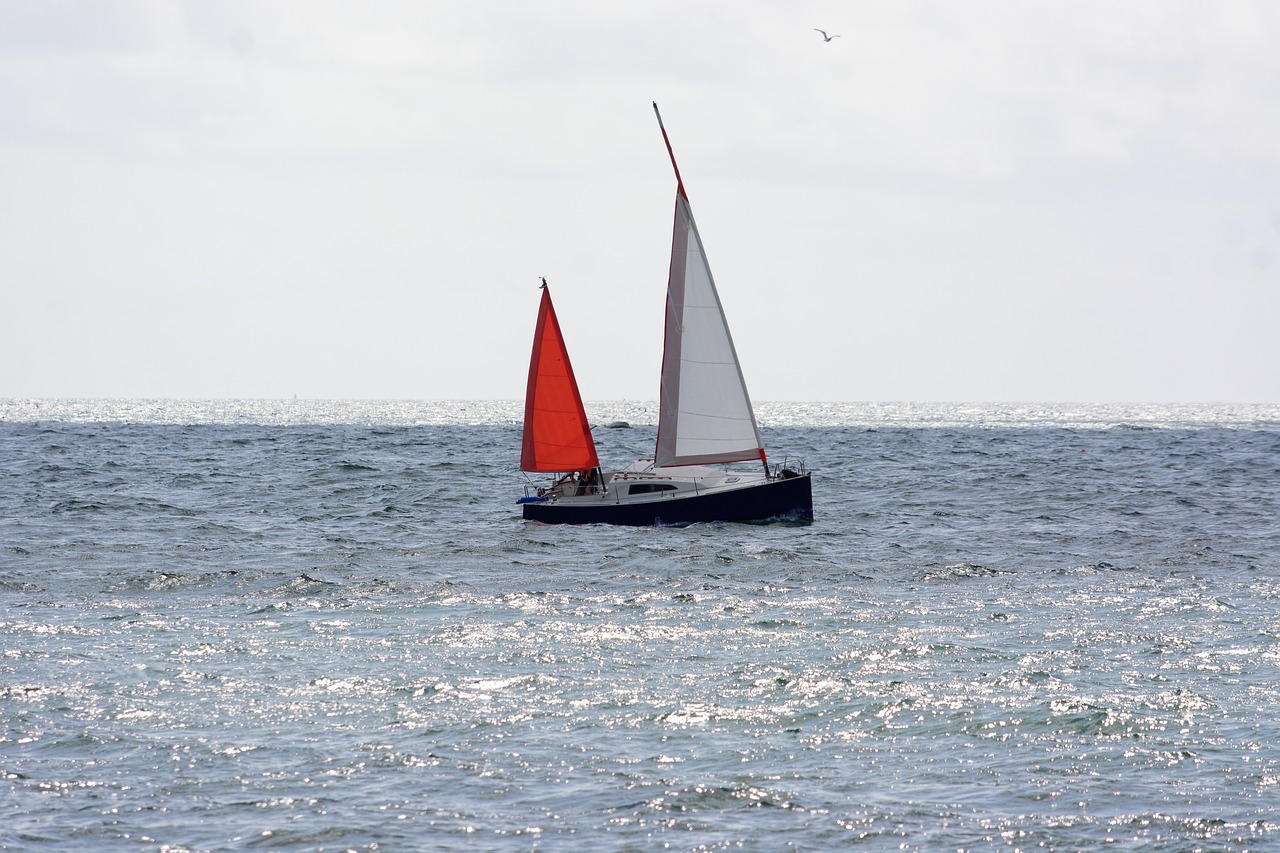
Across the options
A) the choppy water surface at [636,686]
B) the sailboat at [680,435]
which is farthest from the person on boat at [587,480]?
the choppy water surface at [636,686]

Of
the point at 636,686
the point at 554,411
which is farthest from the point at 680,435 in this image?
the point at 636,686

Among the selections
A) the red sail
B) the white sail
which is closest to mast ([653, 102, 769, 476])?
the white sail

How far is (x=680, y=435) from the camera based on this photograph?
42.3m

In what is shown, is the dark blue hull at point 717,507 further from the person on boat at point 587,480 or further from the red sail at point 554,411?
the red sail at point 554,411

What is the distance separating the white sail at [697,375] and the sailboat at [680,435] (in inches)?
1.2

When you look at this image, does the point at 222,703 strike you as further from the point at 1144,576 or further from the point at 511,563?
the point at 1144,576

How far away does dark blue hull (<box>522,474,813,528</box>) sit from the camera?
40906mm

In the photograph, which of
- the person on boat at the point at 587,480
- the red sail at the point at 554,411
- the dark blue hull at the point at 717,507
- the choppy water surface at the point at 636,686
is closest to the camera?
the choppy water surface at the point at 636,686

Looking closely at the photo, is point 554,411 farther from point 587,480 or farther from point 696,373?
point 696,373

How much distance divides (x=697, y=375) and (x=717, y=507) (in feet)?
13.8

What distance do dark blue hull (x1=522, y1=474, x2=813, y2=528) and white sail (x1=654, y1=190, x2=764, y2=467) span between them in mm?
1593

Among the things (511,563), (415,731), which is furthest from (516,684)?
(511,563)

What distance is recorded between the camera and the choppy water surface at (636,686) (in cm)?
1357

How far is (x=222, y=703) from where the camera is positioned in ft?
59.4
